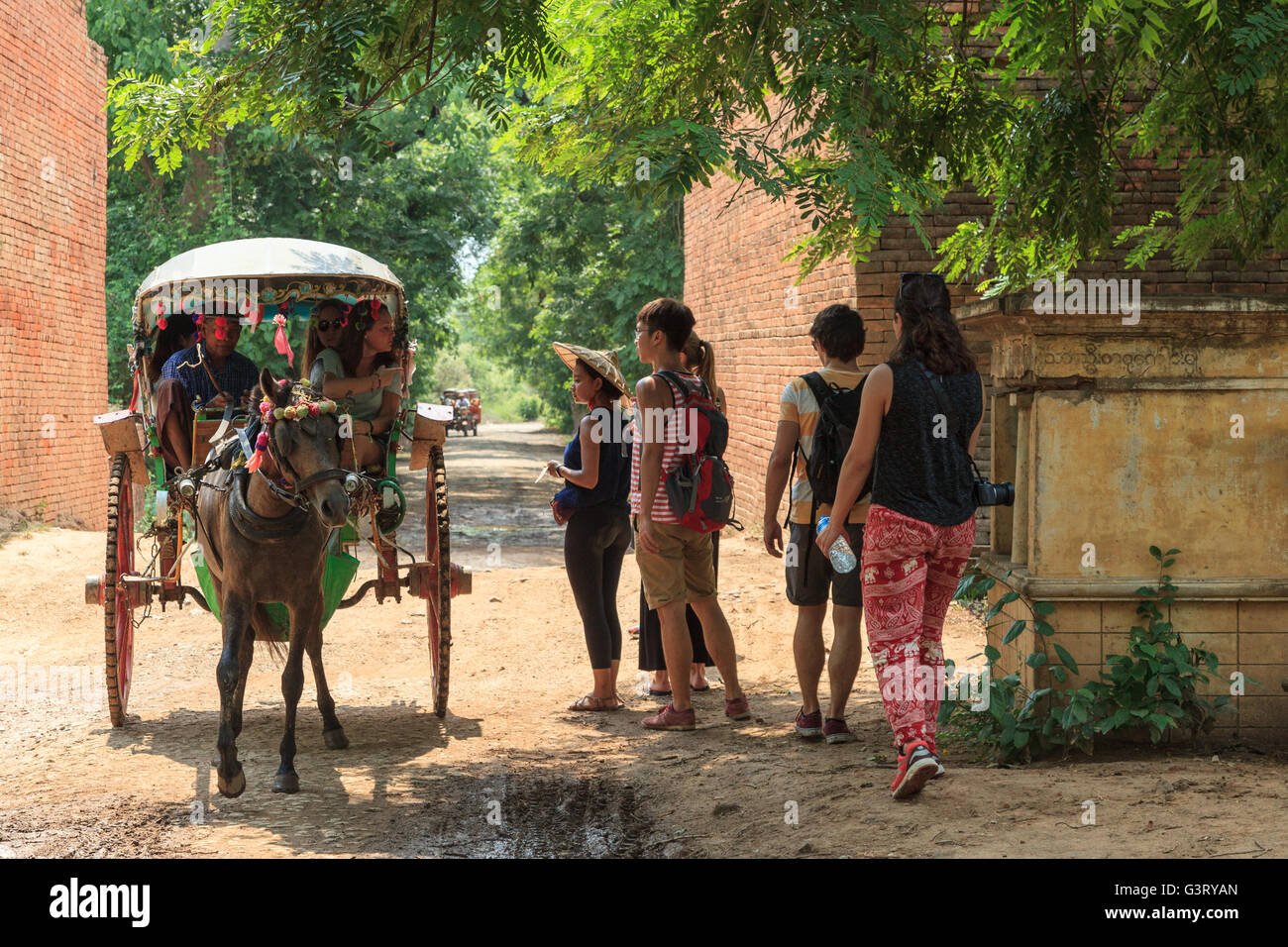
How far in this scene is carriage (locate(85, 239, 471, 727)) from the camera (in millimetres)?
6273

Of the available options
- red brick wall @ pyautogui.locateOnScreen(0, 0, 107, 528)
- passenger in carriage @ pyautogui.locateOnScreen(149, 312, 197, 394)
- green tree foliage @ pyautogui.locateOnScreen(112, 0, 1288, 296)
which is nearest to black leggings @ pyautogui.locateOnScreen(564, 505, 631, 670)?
green tree foliage @ pyautogui.locateOnScreen(112, 0, 1288, 296)

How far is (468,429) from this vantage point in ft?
170

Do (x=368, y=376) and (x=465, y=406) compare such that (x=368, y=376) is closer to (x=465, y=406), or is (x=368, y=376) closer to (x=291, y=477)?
(x=291, y=477)

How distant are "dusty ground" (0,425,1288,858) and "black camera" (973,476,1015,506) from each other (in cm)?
111

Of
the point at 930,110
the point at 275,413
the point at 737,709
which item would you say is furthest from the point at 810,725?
the point at 930,110

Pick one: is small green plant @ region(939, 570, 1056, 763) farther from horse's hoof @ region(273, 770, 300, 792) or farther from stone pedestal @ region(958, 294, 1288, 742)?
horse's hoof @ region(273, 770, 300, 792)

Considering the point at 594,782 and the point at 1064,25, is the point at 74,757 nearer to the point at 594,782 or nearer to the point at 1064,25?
the point at 594,782

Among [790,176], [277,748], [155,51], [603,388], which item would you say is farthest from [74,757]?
[155,51]

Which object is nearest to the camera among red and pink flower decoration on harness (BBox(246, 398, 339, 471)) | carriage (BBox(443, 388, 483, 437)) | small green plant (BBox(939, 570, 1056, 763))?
red and pink flower decoration on harness (BBox(246, 398, 339, 471))

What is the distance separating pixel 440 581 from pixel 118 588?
1.81 metres

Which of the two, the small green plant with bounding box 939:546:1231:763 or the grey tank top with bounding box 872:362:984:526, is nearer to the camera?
the grey tank top with bounding box 872:362:984:526

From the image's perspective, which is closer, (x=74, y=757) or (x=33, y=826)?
(x=33, y=826)

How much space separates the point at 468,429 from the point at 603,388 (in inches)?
1801

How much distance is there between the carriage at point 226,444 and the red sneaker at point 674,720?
4.08ft
